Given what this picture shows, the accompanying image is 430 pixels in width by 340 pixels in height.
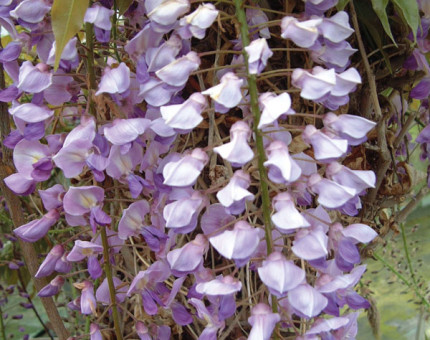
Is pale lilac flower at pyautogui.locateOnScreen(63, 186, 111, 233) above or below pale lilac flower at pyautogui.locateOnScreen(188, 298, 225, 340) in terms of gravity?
above

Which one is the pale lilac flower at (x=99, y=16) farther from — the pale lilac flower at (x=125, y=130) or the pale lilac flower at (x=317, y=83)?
the pale lilac flower at (x=317, y=83)

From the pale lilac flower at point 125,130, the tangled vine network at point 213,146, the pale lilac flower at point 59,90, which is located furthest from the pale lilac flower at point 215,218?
the pale lilac flower at point 59,90

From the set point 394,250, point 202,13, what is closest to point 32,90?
point 202,13

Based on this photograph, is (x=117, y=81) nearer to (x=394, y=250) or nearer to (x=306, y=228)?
(x=306, y=228)

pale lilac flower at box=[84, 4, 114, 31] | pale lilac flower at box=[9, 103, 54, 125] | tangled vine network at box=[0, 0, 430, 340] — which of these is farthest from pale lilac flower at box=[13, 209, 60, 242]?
pale lilac flower at box=[84, 4, 114, 31]

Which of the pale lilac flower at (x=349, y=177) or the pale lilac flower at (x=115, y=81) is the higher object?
the pale lilac flower at (x=115, y=81)

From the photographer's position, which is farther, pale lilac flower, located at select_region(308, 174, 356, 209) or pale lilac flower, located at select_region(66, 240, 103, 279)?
pale lilac flower, located at select_region(66, 240, 103, 279)

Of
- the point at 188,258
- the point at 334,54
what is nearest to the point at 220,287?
the point at 188,258

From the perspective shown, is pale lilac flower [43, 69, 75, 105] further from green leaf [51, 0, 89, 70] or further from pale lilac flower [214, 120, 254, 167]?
pale lilac flower [214, 120, 254, 167]
